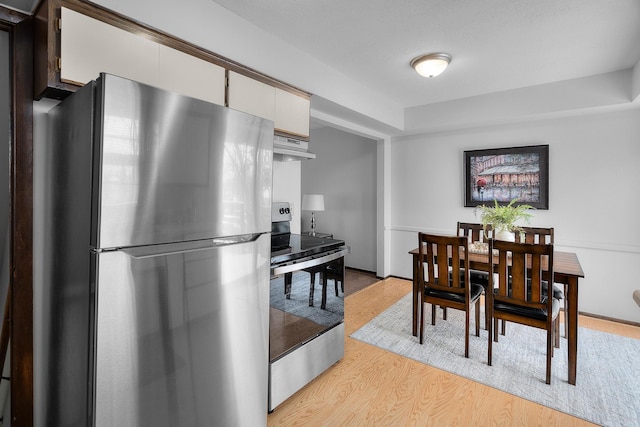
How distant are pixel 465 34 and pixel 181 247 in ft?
8.36

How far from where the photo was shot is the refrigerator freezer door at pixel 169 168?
3.56 ft

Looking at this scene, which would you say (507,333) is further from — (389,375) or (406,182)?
(406,182)

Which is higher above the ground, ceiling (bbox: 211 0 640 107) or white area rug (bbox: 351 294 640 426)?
ceiling (bbox: 211 0 640 107)

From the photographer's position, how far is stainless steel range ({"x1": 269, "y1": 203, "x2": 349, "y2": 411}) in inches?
76.0

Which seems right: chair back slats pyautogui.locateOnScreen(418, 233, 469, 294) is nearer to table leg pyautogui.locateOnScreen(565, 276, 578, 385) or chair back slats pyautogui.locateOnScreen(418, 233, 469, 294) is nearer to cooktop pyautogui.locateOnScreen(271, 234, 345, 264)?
table leg pyautogui.locateOnScreen(565, 276, 578, 385)

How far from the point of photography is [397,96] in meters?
4.02

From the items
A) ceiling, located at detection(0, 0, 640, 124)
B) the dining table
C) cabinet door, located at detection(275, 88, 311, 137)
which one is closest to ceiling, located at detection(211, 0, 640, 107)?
ceiling, located at detection(0, 0, 640, 124)

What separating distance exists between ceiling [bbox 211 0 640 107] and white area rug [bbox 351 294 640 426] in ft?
8.34

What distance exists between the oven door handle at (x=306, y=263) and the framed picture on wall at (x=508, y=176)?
2641 mm

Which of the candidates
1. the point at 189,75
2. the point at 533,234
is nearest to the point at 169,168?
the point at 189,75

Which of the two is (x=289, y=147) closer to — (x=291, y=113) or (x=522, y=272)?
(x=291, y=113)

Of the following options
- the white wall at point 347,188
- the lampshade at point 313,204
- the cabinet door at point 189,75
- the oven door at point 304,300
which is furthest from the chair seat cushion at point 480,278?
the cabinet door at point 189,75

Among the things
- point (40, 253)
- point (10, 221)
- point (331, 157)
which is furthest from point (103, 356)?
point (331, 157)

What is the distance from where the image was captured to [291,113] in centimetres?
263
